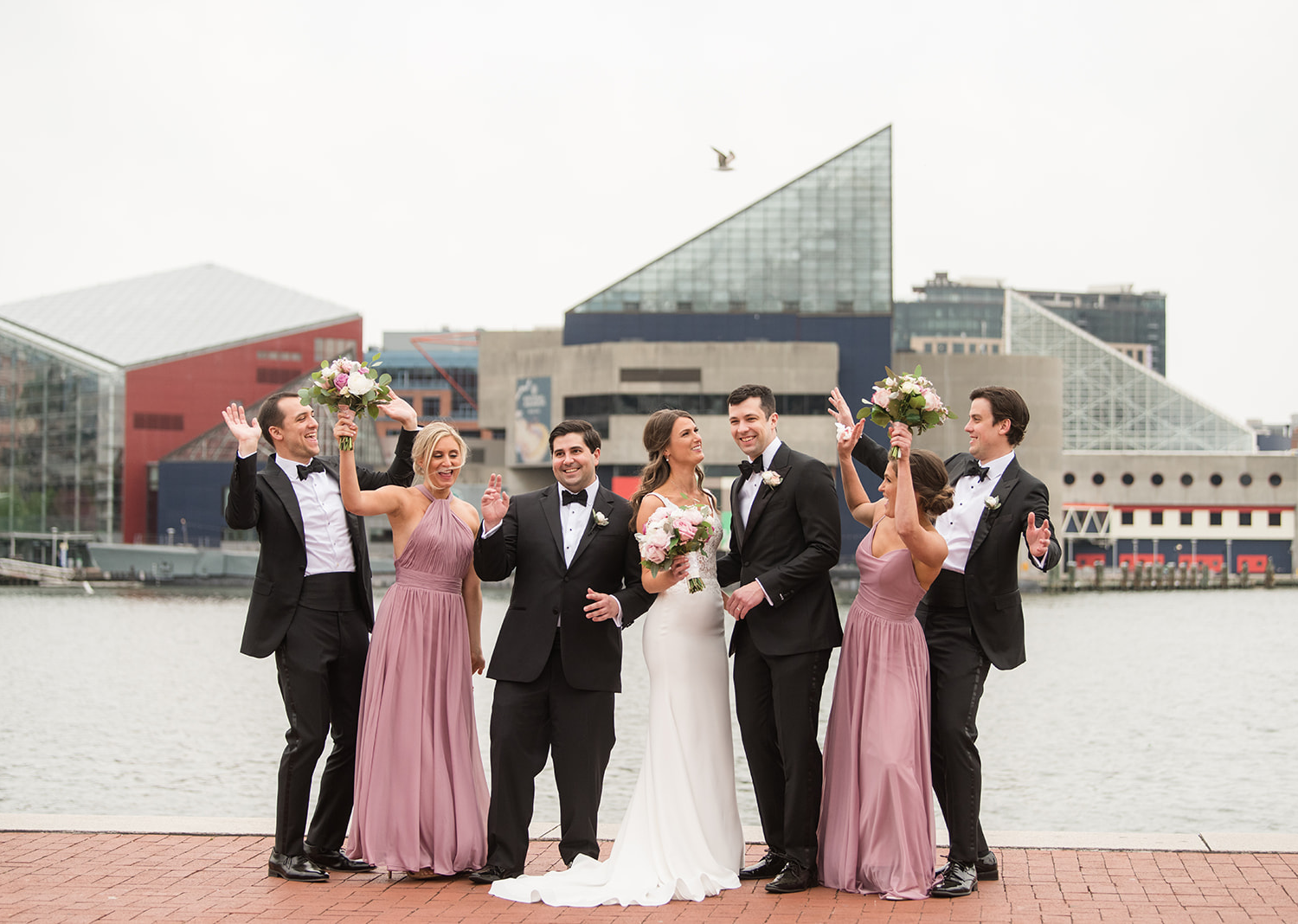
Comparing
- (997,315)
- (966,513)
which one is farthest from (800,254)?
(997,315)

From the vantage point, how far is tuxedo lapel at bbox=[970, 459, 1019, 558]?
21.7ft

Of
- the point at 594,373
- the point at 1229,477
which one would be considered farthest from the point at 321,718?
the point at 1229,477

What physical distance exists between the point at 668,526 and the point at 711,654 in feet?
2.50

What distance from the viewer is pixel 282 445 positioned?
686cm

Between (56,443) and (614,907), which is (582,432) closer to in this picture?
(614,907)

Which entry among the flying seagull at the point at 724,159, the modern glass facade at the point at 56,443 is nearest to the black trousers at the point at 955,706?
the flying seagull at the point at 724,159

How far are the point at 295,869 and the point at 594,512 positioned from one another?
2157 mm

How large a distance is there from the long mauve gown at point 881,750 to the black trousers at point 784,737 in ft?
0.32

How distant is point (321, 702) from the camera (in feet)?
21.9

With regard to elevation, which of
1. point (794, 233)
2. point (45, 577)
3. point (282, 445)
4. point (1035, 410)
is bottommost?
point (45, 577)

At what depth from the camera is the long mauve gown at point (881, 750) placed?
20.4 ft

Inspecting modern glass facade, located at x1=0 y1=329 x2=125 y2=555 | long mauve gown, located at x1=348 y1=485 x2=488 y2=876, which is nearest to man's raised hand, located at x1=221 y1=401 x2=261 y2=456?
long mauve gown, located at x1=348 y1=485 x2=488 y2=876

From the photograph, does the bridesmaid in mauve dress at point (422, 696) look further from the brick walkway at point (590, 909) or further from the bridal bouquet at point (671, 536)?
the bridal bouquet at point (671, 536)

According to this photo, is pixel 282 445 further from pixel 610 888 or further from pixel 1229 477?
pixel 1229 477
